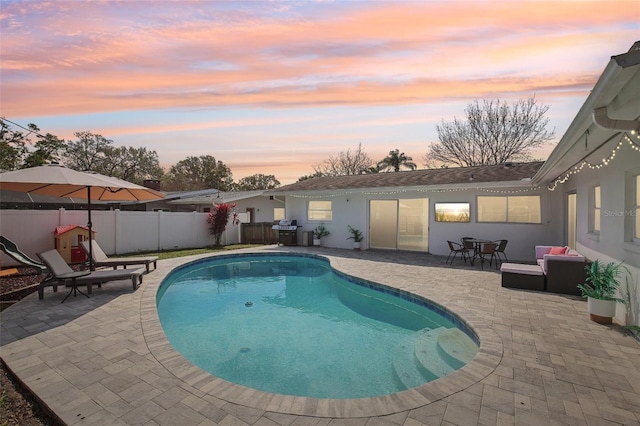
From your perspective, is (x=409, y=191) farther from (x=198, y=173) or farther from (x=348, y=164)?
(x=198, y=173)

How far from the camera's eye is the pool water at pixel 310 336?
4.10 meters

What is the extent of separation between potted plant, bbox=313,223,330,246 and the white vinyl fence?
14.4 feet

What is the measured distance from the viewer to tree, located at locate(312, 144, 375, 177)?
35.4 metres

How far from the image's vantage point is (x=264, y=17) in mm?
6965

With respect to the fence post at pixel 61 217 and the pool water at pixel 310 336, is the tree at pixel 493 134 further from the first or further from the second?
the fence post at pixel 61 217

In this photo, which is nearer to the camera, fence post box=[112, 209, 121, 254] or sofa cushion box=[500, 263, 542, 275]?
sofa cushion box=[500, 263, 542, 275]

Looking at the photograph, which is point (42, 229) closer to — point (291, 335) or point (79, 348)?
point (79, 348)

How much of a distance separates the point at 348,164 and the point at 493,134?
48.6ft

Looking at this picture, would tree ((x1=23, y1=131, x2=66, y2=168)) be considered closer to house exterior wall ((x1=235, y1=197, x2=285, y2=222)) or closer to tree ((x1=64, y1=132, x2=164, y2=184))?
tree ((x1=64, y1=132, x2=164, y2=184))

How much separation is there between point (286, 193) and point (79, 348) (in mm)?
12256

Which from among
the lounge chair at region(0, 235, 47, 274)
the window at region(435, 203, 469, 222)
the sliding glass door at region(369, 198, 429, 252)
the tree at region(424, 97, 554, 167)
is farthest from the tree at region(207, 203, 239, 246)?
the tree at region(424, 97, 554, 167)

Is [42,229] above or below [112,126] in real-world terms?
below

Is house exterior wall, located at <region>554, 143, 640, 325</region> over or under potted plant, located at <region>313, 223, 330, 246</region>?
over

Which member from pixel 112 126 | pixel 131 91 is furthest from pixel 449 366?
pixel 112 126
